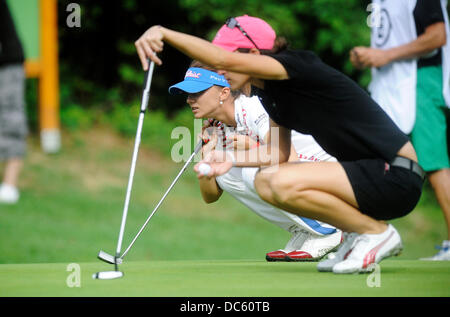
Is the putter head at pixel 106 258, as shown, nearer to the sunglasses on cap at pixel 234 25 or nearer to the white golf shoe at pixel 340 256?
the white golf shoe at pixel 340 256

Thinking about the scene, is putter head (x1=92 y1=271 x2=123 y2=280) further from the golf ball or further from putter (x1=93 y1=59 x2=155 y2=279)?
the golf ball

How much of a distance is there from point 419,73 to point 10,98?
185 inches

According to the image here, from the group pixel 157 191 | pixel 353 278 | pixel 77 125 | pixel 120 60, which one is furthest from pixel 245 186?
pixel 120 60

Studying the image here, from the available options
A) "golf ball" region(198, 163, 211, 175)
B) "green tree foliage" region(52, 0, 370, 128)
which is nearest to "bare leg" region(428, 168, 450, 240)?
"golf ball" region(198, 163, 211, 175)

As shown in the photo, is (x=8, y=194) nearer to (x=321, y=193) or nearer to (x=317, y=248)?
(x=317, y=248)

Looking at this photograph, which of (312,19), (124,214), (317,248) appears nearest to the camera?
(124,214)

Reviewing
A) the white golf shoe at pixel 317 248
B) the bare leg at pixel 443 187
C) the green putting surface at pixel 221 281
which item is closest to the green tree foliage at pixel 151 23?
the bare leg at pixel 443 187

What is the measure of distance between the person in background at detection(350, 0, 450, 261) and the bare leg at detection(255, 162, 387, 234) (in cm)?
139

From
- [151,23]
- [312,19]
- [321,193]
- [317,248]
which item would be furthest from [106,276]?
[151,23]

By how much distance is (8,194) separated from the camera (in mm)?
8133

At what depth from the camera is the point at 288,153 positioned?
3.84m

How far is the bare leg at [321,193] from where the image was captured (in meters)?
3.40
